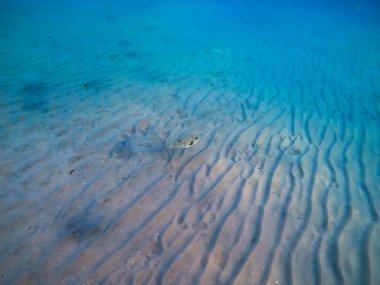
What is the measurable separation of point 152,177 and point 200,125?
6.80 ft

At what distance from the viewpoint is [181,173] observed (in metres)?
3.94

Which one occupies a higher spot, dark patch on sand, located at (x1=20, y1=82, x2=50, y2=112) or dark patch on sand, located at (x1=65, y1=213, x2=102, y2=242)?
dark patch on sand, located at (x1=65, y1=213, x2=102, y2=242)

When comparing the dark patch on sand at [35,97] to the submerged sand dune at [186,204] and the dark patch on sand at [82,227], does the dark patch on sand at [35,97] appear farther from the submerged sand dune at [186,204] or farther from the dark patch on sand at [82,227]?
the dark patch on sand at [82,227]

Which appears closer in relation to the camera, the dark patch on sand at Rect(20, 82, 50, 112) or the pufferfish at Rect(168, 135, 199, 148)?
the pufferfish at Rect(168, 135, 199, 148)

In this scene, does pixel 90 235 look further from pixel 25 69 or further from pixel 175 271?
pixel 25 69

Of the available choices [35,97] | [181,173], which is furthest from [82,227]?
[35,97]

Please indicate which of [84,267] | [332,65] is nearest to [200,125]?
[84,267]

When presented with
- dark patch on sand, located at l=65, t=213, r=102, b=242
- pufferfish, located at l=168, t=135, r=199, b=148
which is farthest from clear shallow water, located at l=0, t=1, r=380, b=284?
pufferfish, located at l=168, t=135, r=199, b=148

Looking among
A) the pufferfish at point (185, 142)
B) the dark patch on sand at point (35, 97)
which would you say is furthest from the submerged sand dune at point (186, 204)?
the dark patch on sand at point (35, 97)

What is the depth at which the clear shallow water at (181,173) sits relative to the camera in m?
2.75

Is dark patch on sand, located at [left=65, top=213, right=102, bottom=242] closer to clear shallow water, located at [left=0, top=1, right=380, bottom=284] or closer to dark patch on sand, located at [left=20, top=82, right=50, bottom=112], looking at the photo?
clear shallow water, located at [left=0, top=1, right=380, bottom=284]

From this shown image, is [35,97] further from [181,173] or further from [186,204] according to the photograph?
[186,204]

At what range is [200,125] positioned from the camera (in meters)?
5.39

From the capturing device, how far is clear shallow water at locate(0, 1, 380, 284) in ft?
9.01
